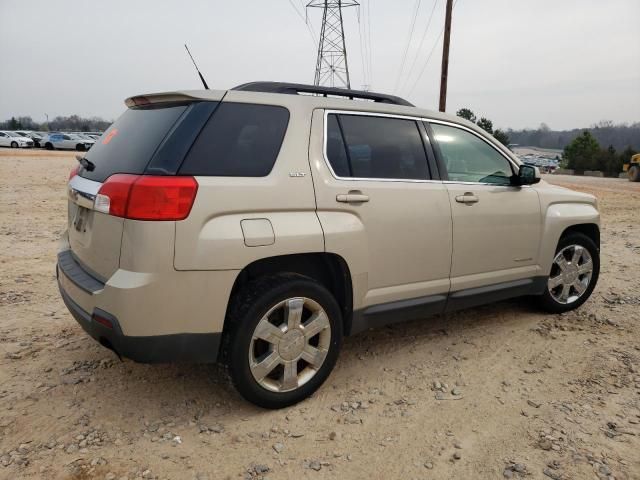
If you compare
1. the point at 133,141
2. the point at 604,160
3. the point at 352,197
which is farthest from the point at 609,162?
the point at 133,141

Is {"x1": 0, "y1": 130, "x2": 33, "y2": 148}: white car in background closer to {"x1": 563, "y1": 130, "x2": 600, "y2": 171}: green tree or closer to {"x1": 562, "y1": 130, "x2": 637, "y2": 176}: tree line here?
{"x1": 562, "y1": 130, "x2": 637, "y2": 176}: tree line

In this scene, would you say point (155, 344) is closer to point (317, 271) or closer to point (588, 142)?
point (317, 271)

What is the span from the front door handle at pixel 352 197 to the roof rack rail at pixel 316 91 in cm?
72

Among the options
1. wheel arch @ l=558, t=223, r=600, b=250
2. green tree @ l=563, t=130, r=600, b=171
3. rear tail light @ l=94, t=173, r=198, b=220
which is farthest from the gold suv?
green tree @ l=563, t=130, r=600, b=171

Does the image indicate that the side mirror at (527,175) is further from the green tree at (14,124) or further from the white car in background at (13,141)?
the green tree at (14,124)

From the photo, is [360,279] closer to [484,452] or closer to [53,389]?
[484,452]

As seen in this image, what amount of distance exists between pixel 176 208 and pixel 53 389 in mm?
1575

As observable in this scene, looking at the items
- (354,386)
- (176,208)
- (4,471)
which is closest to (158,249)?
(176,208)

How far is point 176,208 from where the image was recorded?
95.3 inches

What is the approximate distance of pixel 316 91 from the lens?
323cm

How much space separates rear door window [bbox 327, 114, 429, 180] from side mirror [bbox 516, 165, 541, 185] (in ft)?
3.17

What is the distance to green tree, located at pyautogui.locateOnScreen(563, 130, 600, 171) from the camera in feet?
187

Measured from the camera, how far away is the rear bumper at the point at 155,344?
2465mm

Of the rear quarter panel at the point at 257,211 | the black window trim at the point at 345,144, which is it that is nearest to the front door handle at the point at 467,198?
the black window trim at the point at 345,144
